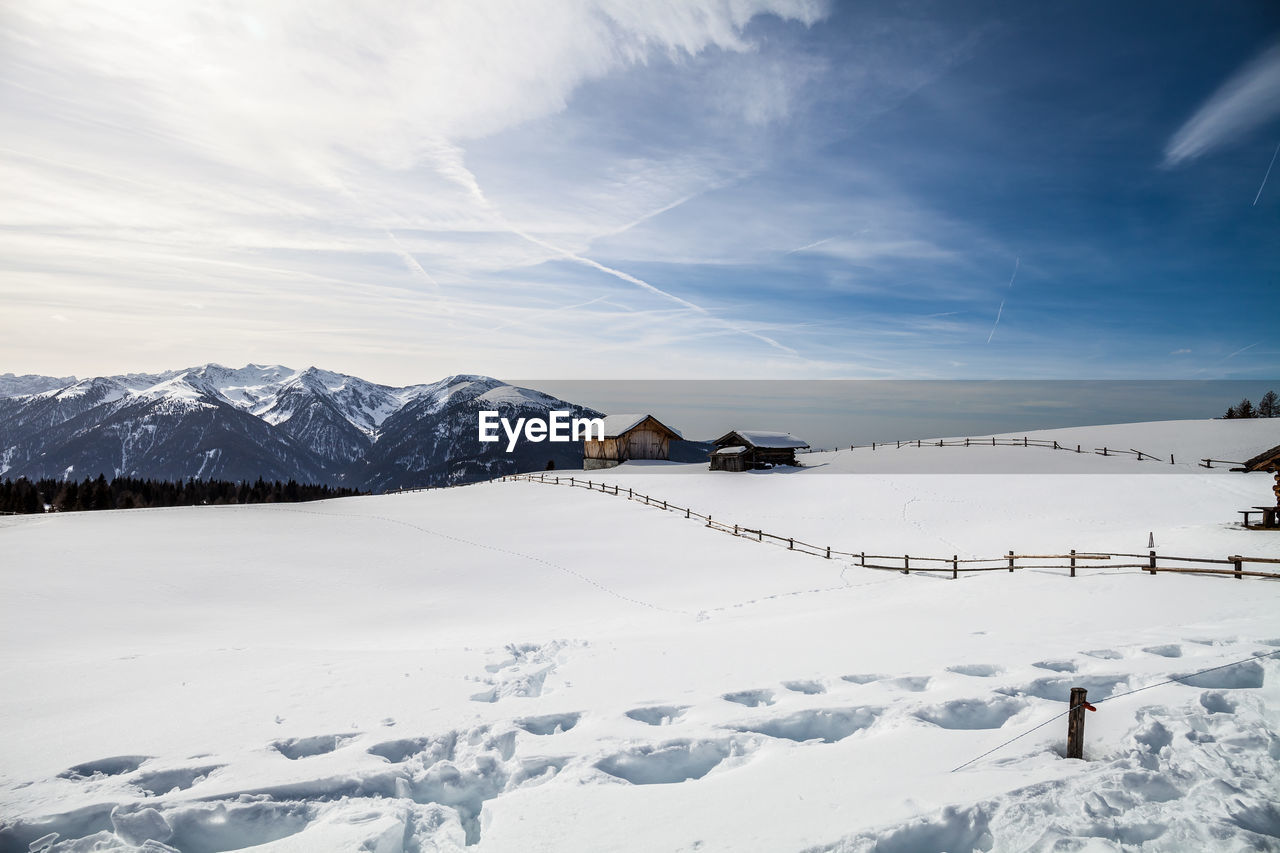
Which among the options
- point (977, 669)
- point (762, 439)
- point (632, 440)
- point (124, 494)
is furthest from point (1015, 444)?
point (124, 494)

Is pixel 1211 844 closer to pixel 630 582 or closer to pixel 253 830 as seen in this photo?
pixel 253 830

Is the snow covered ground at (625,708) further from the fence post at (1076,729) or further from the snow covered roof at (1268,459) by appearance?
the snow covered roof at (1268,459)

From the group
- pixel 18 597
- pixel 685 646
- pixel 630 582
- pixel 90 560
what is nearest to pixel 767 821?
pixel 685 646

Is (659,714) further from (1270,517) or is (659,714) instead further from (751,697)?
(1270,517)

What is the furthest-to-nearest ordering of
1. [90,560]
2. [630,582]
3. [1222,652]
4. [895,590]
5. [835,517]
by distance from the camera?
[835,517]
[630,582]
[90,560]
[895,590]
[1222,652]

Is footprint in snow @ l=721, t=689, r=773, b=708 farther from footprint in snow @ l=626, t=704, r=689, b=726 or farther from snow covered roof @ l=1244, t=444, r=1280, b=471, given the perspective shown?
snow covered roof @ l=1244, t=444, r=1280, b=471

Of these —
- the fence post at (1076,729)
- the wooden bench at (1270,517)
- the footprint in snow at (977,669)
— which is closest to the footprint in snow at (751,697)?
the footprint in snow at (977,669)
